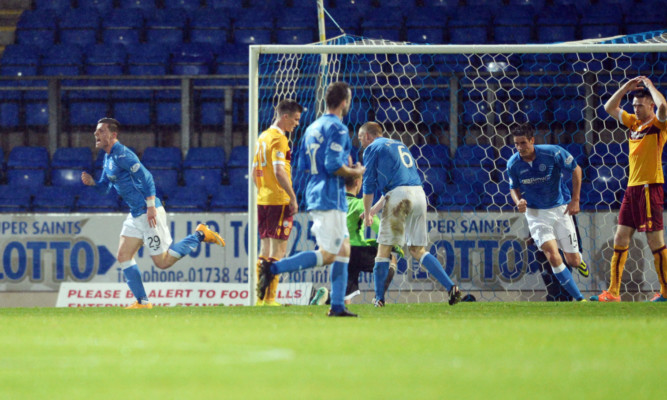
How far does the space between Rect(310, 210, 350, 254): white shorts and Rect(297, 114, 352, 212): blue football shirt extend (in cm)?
5

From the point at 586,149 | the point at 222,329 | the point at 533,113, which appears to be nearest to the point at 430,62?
the point at 533,113

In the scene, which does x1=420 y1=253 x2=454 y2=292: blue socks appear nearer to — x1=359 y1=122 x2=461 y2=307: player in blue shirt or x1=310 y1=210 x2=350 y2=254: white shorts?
x1=359 y1=122 x2=461 y2=307: player in blue shirt

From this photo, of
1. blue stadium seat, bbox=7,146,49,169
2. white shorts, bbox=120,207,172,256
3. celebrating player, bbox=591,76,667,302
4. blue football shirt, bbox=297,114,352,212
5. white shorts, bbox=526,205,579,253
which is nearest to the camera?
blue football shirt, bbox=297,114,352,212

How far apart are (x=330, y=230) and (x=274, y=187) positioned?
2331mm

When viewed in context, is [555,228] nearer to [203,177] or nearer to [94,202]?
[203,177]

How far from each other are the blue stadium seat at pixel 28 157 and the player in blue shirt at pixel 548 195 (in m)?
7.34

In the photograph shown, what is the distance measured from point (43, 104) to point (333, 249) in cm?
936

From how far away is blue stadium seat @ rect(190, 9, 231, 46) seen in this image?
16328mm

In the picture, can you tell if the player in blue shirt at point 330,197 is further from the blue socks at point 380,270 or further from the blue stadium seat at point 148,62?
the blue stadium seat at point 148,62

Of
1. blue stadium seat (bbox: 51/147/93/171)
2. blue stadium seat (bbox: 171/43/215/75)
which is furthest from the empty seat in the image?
blue stadium seat (bbox: 171/43/215/75)

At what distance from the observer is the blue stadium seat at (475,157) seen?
1315 cm

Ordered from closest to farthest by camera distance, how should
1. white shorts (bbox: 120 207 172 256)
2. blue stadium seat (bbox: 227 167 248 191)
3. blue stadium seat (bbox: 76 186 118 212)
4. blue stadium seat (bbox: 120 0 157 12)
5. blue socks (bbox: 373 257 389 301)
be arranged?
blue socks (bbox: 373 257 389 301), white shorts (bbox: 120 207 172 256), blue stadium seat (bbox: 76 186 118 212), blue stadium seat (bbox: 227 167 248 191), blue stadium seat (bbox: 120 0 157 12)

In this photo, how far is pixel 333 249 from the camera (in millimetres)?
7273

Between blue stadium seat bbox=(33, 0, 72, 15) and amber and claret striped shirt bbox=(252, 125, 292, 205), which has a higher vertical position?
blue stadium seat bbox=(33, 0, 72, 15)
